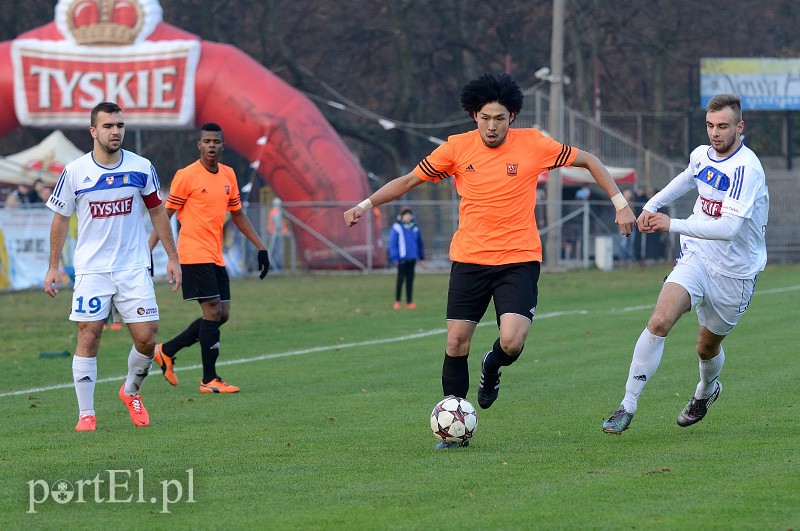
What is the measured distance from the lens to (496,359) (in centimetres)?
876

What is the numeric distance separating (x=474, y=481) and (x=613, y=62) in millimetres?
42717

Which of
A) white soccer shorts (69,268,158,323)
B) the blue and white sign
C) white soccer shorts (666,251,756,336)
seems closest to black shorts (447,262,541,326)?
white soccer shorts (666,251,756,336)

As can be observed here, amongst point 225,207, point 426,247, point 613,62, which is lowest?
point 426,247

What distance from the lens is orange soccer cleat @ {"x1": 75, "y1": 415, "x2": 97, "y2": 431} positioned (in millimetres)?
9406

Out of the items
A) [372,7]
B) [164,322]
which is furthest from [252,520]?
[372,7]

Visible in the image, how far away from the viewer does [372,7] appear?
145 feet

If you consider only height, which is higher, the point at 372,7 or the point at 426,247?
the point at 372,7

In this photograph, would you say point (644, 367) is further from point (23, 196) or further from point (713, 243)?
point (23, 196)

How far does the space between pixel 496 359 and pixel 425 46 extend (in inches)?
1427

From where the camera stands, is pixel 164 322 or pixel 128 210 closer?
pixel 128 210

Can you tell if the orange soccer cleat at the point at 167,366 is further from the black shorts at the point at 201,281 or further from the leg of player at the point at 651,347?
the leg of player at the point at 651,347

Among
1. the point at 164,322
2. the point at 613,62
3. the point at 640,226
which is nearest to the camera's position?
the point at 640,226

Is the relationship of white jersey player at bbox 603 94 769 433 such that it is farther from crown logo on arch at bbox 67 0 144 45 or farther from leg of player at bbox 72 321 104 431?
crown logo on arch at bbox 67 0 144 45

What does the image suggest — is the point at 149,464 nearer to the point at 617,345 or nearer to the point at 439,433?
the point at 439,433
